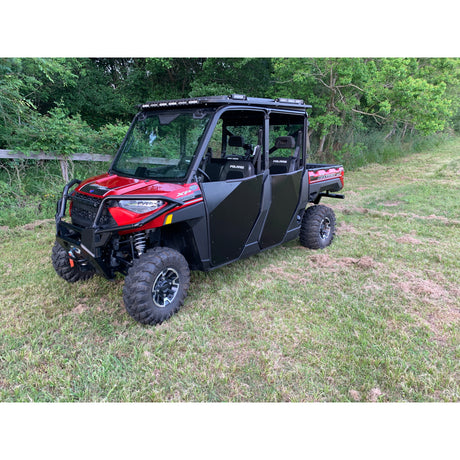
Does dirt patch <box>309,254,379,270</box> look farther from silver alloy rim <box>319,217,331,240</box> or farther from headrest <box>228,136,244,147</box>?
headrest <box>228,136,244,147</box>

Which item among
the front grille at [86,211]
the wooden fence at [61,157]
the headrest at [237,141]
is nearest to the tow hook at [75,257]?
the front grille at [86,211]

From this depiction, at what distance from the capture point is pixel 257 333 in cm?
319

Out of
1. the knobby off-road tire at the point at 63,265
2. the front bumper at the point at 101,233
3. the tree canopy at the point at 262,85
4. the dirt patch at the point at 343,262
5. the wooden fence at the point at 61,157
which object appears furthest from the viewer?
the tree canopy at the point at 262,85

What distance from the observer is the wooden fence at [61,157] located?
6488 millimetres

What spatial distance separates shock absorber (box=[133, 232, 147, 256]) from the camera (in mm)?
3391

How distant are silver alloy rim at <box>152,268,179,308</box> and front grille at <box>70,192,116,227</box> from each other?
0.70 metres

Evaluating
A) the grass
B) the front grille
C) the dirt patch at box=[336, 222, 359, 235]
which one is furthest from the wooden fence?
the dirt patch at box=[336, 222, 359, 235]

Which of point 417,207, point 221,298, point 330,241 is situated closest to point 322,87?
point 417,207

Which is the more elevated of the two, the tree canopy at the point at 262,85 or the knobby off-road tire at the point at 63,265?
the tree canopy at the point at 262,85

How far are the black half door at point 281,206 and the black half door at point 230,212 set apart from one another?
327 millimetres

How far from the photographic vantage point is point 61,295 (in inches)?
150

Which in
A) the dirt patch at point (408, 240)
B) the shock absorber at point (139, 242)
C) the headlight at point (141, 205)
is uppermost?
the headlight at point (141, 205)

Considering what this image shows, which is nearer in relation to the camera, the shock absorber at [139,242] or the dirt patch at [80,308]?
the shock absorber at [139,242]

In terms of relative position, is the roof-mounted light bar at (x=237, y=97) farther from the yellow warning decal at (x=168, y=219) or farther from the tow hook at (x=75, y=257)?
the tow hook at (x=75, y=257)
